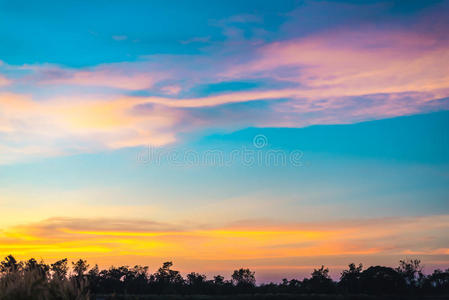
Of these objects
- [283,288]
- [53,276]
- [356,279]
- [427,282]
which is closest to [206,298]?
[283,288]

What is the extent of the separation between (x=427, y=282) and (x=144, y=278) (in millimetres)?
33446

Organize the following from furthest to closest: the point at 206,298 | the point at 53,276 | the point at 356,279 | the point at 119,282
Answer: the point at 119,282 < the point at 356,279 < the point at 206,298 < the point at 53,276


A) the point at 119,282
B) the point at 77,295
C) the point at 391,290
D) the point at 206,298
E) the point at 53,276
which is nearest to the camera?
the point at 77,295

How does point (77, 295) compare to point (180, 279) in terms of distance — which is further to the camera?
point (180, 279)

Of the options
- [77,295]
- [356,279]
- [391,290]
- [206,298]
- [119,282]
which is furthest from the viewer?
[119,282]

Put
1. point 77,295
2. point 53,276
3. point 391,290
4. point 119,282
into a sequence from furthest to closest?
point 119,282
point 391,290
point 53,276
point 77,295

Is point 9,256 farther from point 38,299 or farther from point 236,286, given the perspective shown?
point 38,299

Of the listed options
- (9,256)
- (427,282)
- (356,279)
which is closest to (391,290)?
(356,279)

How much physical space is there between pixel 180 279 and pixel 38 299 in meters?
48.7

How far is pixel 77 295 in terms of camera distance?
1738 cm

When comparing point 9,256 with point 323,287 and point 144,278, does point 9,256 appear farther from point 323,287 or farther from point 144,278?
point 323,287

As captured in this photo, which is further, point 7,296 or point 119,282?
point 119,282

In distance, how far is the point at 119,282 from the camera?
6228 centimetres

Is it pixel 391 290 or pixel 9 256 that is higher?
pixel 9 256
